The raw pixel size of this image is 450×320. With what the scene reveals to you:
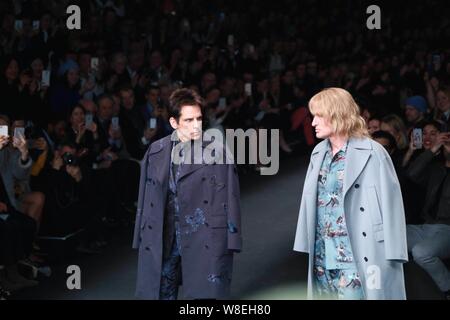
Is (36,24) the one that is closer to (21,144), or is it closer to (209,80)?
(209,80)

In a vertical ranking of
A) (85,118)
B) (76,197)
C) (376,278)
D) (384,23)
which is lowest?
(376,278)

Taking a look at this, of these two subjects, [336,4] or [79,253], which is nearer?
[79,253]

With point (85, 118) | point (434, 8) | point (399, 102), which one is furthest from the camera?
point (434, 8)

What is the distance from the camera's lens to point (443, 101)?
8.76 meters

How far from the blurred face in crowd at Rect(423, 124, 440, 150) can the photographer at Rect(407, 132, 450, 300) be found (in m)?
0.38

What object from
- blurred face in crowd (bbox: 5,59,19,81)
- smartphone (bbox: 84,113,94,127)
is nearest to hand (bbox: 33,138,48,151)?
smartphone (bbox: 84,113,94,127)

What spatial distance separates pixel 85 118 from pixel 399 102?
5.77m

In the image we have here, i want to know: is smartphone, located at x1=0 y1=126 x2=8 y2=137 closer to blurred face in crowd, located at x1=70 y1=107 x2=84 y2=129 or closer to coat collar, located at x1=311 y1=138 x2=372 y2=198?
blurred face in crowd, located at x1=70 y1=107 x2=84 y2=129

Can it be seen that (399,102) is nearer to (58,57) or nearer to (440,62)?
(440,62)

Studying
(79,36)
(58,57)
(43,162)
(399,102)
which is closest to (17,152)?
(43,162)

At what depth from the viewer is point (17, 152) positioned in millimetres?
6207

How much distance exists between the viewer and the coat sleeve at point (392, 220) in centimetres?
365

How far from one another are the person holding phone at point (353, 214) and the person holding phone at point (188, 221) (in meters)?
0.49

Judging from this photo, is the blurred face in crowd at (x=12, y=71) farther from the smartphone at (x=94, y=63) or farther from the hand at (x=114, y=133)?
the smartphone at (x=94, y=63)
